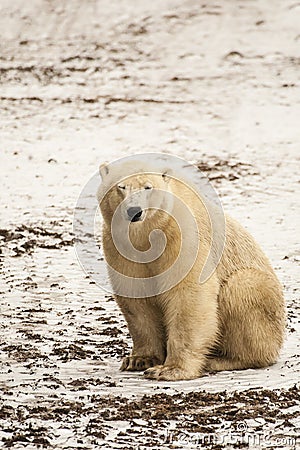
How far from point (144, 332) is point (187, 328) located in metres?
0.36

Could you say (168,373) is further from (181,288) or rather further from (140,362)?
(181,288)

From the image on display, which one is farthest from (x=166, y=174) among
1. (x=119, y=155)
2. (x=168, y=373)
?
(x=119, y=155)

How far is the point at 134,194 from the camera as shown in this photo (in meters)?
5.12

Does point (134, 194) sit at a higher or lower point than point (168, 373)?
higher

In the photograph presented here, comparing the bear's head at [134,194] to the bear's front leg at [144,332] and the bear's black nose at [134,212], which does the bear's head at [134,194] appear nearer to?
the bear's black nose at [134,212]

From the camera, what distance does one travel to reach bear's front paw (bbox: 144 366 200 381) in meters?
5.49

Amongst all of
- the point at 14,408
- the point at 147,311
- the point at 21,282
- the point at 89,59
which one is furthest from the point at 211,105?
the point at 14,408

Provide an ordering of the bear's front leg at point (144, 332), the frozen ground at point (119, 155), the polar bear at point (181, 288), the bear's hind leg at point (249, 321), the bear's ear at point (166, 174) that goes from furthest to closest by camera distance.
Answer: the bear's hind leg at point (249, 321) → the bear's front leg at point (144, 332) → the bear's ear at point (166, 174) → the polar bear at point (181, 288) → the frozen ground at point (119, 155)

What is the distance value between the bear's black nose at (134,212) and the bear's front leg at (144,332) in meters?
0.67

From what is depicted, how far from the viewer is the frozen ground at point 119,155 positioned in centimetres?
472

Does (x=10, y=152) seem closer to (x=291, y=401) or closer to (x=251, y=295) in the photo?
(x=251, y=295)

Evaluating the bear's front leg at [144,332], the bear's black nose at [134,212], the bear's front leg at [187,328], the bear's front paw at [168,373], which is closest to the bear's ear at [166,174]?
the bear's black nose at [134,212]

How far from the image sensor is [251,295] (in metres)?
5.75

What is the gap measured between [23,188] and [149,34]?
6.86 m
